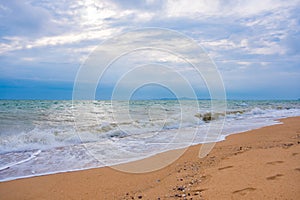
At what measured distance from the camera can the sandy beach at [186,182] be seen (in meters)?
3.35

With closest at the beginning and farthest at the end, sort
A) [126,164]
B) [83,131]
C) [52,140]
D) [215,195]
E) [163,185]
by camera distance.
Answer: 1. [215,195]
2. [163,185]
3. [126,164]
4. [52,140]
5. [83,131]

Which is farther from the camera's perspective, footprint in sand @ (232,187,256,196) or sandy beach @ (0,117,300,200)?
sandy beach @ (0,117,300,200)

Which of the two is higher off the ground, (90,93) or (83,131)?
(90,93)

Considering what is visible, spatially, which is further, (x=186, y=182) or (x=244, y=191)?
(x=186, y=182)

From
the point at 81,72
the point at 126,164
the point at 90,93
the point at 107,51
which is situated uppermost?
the point at 107,51

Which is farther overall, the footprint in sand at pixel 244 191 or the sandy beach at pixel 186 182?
the sandy beach at pixel 186 182

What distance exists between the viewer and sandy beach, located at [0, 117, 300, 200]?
3.35 meters

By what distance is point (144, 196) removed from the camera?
12.4ft

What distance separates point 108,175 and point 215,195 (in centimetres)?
265

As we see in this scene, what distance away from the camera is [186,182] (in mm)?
4102

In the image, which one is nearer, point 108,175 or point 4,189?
point 4,189

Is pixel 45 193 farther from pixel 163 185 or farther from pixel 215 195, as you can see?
pixel 215 195

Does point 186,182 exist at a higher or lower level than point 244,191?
lower

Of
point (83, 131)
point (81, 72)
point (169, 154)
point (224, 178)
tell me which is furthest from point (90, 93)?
point (83, 131)
